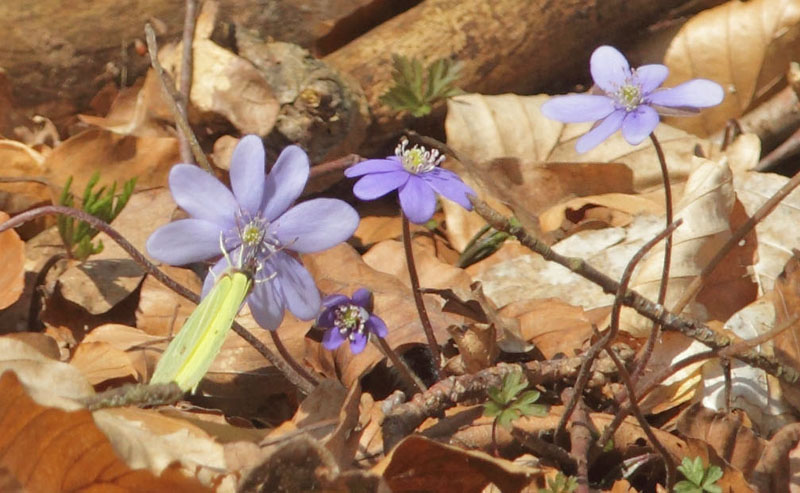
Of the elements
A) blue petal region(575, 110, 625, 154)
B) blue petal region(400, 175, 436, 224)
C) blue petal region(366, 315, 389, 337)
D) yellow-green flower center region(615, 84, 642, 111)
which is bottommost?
blue petal region(366, 315, 389, 337)

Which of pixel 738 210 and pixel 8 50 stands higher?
pixel 8 50

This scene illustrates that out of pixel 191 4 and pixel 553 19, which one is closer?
pixel 191 4

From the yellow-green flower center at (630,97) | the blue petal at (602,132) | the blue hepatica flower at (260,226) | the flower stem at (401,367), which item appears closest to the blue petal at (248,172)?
the blue hepatica flower at (260,226)

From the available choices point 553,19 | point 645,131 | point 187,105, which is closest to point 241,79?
point 187,105

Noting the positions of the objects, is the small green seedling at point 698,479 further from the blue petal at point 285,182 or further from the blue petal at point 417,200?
the blue petal at point 285,182

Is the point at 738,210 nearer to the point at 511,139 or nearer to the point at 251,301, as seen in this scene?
the point at 511,139

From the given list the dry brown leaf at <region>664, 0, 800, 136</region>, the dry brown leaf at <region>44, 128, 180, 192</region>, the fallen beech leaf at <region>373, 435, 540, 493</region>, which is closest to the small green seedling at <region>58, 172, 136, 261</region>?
the dry brown leaf at <region>44, 128, 180, 192</region>

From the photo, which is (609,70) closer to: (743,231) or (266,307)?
(743,231)

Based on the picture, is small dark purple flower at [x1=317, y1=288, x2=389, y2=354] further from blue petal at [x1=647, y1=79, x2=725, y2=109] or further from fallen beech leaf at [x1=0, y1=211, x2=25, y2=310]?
fallen beech leaf at [x1=0, y1=211, x2=25, y2=310]
